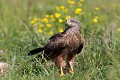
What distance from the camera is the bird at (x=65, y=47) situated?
8.27 meters

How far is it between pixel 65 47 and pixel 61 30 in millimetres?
2273

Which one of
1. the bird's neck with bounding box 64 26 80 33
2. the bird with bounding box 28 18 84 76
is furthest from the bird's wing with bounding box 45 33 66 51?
the bird's neck with bounding box 64 26 80 33

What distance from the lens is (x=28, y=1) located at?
1421cm

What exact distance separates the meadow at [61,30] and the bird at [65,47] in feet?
0.39

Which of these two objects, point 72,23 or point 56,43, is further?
point 72,23

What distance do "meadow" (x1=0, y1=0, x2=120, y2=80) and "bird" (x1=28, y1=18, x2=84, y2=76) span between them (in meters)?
0.12

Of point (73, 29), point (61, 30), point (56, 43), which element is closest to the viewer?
point (56, 43)

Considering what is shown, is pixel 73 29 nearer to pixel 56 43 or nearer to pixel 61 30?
pixel 56 43

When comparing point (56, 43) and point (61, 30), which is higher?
point (56, 43)

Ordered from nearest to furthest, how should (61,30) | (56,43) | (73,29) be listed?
(56,43) < (73,29) < (61,30)

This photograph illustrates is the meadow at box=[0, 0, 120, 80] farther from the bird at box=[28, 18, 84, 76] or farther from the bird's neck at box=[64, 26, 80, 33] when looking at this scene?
the bird's neck at box=[64, 26, 80, 33]

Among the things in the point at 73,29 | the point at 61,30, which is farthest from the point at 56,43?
the point at 61,30

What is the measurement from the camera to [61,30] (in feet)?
34.6

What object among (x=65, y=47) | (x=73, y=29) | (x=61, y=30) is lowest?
(x=61, y=30)
